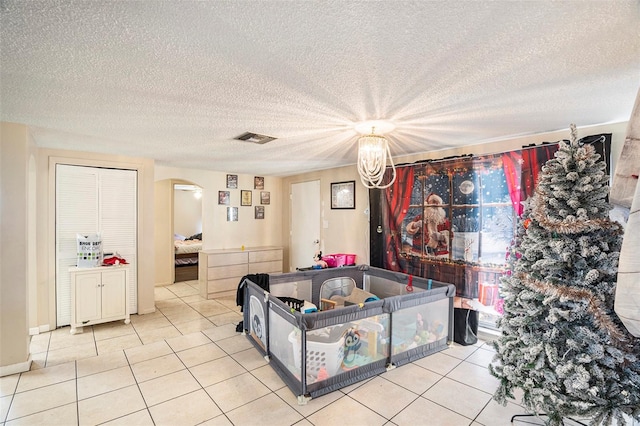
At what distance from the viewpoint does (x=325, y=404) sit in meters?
2.37

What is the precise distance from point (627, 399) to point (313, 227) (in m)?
4.52

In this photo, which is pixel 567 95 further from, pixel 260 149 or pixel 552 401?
pixel 260 149

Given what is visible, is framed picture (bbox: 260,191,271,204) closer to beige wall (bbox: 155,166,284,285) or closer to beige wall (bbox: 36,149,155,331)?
beige wall (bbox: 155,166,284,285)

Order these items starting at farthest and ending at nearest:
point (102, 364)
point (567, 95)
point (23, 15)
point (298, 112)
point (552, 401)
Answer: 1. point (102, 364)
2. point (298, 112)
3. point (567, 95)
4. point (552, 401)
5. point (23, 15)

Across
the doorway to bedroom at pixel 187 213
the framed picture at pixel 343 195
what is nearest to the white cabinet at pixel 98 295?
the framed picture at pixel 343 195

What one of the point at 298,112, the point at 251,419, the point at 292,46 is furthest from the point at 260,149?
the point at 251,419

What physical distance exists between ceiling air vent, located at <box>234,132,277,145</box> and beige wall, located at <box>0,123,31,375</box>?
1.97 meters

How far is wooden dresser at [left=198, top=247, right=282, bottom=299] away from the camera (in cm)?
522

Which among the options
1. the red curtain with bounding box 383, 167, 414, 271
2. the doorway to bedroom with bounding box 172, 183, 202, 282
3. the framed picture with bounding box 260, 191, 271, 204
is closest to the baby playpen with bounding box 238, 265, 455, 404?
the red curtain with bounding box 383, 167, 414, 271

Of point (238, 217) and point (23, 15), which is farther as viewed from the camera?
point (238, 217)

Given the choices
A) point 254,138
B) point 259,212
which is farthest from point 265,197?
point 254,138

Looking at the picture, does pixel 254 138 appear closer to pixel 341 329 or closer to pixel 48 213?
pixel 341 329

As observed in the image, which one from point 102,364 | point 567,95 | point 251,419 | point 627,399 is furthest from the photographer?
point 102,364

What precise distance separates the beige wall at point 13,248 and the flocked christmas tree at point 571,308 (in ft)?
13.7
